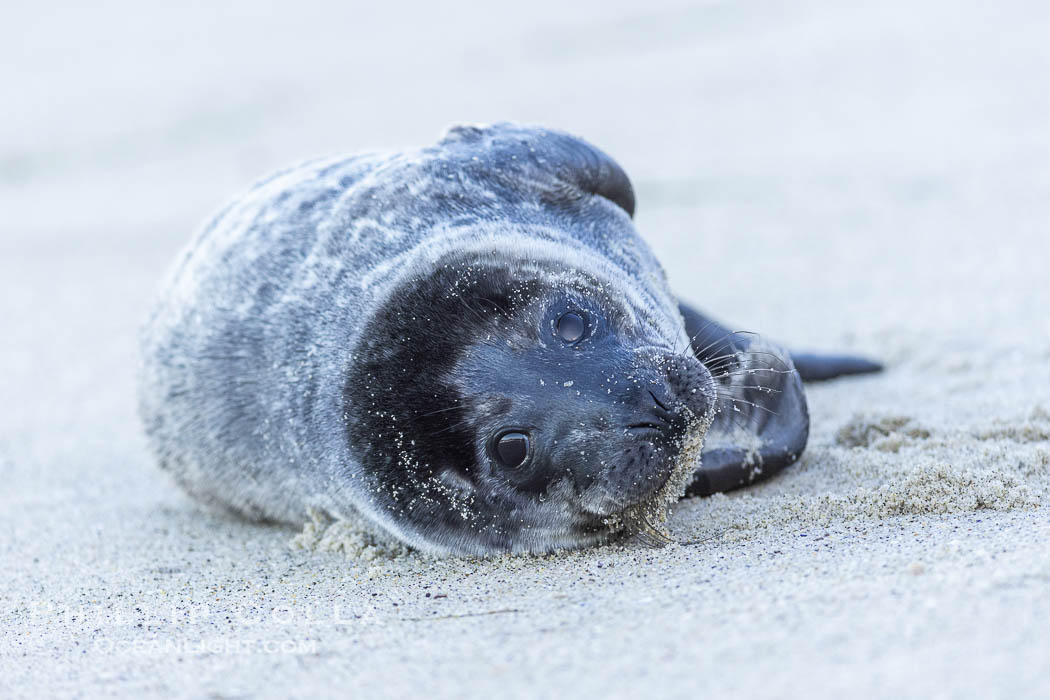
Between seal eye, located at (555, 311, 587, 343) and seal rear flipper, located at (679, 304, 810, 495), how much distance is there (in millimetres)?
483

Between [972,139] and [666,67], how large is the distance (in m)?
3.97

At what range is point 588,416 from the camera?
2.93 metres

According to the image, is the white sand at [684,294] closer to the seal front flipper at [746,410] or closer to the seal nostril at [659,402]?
the seal front flipper at [746,410]

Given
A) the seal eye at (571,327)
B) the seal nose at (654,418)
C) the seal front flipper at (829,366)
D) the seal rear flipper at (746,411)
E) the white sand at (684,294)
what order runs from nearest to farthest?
the white sand at (684,294) → the seal nose at (654,418) → the seal eye at (571,327) → the seal rear flipper at (746,411) → the seal front flipper at (829,366)

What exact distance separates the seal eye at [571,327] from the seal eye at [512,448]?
30 cm

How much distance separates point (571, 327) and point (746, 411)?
0.85 metres

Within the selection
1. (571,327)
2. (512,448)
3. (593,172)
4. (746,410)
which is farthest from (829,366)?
(512,448)

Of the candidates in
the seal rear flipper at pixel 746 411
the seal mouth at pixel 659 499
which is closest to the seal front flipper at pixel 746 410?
the seal rear flipper at pixel 746 411

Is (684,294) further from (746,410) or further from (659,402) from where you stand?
(659,402)

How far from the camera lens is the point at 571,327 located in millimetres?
3137

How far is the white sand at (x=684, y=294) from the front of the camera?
2248 mm

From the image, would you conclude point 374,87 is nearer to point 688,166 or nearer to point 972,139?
point 688,166

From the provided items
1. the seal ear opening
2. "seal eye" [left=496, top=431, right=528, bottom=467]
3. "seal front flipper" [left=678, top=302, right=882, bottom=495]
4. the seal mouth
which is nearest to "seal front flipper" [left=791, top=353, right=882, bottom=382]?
"seal front flipper" [left=678, top=302, right=882, bottom=495]

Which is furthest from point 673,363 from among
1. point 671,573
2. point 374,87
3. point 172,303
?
point 374,87
